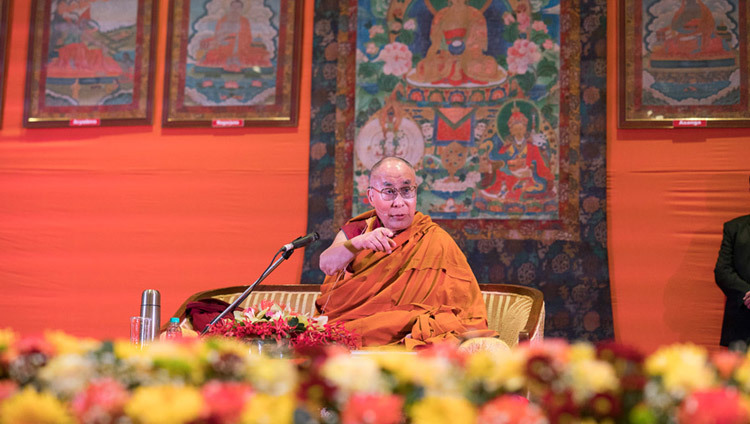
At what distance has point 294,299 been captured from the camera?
13.4ft

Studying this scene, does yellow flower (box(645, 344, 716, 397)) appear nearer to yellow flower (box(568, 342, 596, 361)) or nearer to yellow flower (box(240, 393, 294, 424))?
yellow flower (box(568, 342, 596, 361))

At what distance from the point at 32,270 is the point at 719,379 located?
5231 mm

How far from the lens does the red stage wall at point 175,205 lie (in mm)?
4656

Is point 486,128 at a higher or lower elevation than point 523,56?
lower

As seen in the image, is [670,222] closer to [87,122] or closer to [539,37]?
[539,37]

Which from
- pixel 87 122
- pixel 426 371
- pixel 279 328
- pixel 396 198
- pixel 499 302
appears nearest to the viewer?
pixel 426 371

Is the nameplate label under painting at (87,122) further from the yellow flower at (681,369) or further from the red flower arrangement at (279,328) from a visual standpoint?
the yellow flower at (681,369)

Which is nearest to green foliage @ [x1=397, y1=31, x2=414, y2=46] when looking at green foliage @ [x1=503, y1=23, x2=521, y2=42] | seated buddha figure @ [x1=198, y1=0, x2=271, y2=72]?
green foliage @ [x1=503, y1=23, x2=521, y2=42]

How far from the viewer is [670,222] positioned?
4.64m

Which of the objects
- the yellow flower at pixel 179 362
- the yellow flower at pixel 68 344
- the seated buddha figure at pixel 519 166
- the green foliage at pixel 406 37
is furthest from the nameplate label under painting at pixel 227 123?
the yellow flower at pixel 179 362

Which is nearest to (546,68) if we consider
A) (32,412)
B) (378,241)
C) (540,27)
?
(540,27)

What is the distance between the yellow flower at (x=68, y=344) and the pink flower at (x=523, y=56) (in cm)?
429

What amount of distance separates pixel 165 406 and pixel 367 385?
19cm

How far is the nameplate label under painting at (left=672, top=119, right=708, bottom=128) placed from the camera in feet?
15.2
